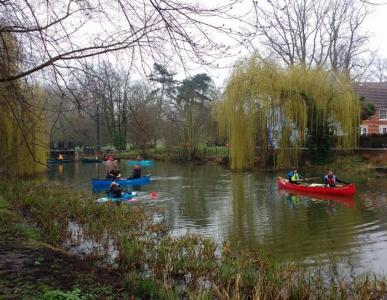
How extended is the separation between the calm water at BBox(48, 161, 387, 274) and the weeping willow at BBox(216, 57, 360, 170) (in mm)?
6804

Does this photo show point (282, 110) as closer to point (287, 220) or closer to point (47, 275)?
point (287, 220)

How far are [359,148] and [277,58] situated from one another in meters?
8.71

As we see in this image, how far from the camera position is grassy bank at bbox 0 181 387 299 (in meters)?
5.84

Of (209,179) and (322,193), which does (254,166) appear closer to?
(209,179)

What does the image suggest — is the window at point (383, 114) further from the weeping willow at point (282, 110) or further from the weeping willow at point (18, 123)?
the weeping willow at point (18, 123)

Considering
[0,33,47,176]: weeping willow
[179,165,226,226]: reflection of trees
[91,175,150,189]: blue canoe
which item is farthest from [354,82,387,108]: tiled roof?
[0,33,47,176]: weeping willow

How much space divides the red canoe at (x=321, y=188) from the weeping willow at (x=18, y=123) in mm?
11213

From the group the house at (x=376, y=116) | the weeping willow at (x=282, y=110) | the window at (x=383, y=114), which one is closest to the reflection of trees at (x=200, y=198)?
the weeping willow at (x=282, y=110)

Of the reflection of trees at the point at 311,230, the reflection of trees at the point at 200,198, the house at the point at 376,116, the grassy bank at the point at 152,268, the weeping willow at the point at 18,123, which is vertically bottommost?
the reflection of trees at the point at 311,230

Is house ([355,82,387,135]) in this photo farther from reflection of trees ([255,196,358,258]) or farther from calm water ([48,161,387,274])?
reflection of trees ([255,196,358,258])

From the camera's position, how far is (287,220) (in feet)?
45.8

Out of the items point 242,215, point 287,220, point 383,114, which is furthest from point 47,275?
point 383,114

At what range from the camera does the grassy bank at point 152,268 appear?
5.84 m

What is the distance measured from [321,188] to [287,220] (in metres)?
6.33
